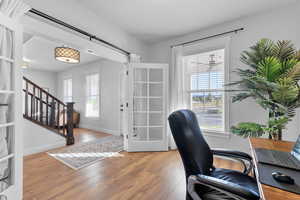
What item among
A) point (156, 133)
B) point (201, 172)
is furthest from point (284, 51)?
point (156, 133)

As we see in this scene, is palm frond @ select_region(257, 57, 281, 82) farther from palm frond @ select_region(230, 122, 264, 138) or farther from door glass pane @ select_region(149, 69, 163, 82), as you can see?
door glass pane @ select_region(149, 69, 163, 82)

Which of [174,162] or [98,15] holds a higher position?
[98,15]

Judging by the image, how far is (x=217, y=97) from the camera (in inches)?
107

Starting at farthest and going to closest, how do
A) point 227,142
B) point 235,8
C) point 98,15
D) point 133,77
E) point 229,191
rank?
1. point 133,77
2. point 227,142
3. point 98,15
4. point 235,8
5. point 229,191

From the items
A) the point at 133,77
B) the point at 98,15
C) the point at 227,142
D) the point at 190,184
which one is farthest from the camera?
the point at 133,77

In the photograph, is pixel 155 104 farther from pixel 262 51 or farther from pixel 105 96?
pixel 105 96

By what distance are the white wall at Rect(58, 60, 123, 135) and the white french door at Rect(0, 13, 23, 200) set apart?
3.11 metres

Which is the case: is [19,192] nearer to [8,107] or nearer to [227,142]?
[8,107]

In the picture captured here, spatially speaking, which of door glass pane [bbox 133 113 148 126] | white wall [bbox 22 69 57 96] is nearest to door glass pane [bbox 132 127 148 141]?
door glass pane [bbox 133 113 148 126]

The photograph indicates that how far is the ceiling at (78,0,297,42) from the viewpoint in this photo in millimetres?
2066

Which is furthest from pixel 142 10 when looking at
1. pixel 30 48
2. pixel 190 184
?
pixel 30 48

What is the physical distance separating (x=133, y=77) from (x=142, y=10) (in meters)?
1.23

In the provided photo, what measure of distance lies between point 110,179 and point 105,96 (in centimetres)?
340

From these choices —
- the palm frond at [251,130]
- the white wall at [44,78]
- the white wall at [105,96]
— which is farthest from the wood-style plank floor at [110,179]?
the white wall at [44,78]
